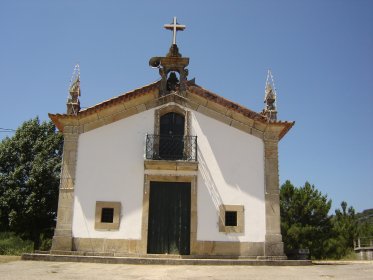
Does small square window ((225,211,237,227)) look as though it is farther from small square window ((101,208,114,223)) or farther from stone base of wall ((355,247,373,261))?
stone base of wall ((355,247,373,261))

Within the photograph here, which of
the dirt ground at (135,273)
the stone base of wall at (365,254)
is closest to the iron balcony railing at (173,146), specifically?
the dirt ground at (135,273)

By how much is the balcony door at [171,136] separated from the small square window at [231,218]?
2496 mm

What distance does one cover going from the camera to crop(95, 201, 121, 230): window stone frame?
45.1 ft

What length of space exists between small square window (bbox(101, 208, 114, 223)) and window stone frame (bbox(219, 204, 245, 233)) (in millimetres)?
3531

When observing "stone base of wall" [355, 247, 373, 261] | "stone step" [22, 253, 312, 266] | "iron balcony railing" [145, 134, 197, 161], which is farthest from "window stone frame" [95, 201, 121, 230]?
"stone base of wall" [355, 247, 373, 261]

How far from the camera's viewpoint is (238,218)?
14.1 meters

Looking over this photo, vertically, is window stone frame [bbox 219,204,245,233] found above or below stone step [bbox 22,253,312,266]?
above

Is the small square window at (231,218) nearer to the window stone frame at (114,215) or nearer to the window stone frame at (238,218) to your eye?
the window stone frame at (238,218)

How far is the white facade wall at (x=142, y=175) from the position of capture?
1389 centimetres

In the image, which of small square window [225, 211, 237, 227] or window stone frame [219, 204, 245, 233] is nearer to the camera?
window stone frame [219, 204, 245, 233]

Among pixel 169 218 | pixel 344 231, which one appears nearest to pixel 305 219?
pixel 344 231

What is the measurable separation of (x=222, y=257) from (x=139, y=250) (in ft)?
8.66

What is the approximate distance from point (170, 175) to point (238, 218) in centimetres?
265

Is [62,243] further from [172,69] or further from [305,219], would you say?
[305,219]
